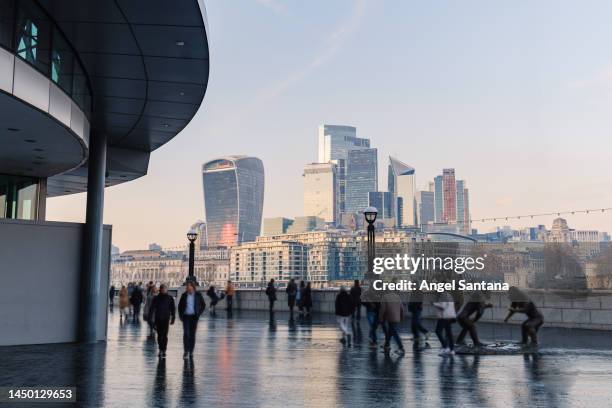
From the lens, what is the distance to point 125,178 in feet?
86.5

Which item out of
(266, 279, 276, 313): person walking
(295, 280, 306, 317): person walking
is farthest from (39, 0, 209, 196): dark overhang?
(266, 279, 276, 313): person walking

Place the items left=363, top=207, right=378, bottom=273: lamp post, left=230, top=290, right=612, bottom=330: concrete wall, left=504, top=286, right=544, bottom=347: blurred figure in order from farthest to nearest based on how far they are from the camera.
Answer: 1. left=230, top=290, right=612, bottom=330: concrete wall
2. left=363, top=207, right=378, bottom=273: lamp post
3. left=504, top=286, right=544, bottom=347: blurred figure

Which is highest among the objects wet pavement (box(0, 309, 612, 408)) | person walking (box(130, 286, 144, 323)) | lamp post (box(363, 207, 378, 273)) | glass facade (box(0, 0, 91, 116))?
glass facade (box(0, 0, 91, 116))

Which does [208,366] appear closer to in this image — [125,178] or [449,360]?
[449,360]

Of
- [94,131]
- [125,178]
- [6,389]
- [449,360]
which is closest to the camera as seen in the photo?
[6,389]

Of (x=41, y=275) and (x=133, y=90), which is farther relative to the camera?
(x=41, y=275)

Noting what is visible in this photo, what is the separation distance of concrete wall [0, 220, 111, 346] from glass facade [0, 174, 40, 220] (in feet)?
9.30

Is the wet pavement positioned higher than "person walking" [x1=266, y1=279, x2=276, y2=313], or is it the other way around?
"person walking" [x1=266, y1=279, x2=276, y2=313]

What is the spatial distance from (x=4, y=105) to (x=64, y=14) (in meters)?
2.12

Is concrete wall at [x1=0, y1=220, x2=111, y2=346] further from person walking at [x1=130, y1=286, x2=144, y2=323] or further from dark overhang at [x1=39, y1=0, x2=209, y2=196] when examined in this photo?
person walking at [x1=130, y1=286, x2=144, y2=323]

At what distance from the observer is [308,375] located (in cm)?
1184

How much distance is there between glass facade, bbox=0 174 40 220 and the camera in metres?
20.2

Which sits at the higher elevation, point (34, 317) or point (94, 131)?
point (94, 131)

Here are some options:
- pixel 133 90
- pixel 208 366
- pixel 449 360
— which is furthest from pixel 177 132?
pixel 449 360
